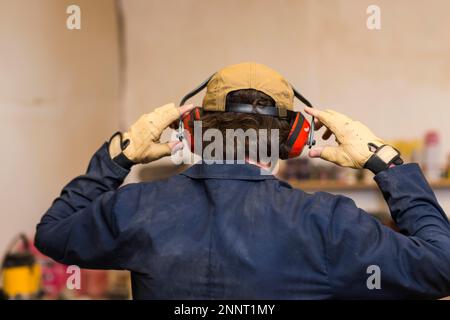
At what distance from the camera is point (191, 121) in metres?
1.09

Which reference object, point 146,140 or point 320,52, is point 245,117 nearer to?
point 146,140

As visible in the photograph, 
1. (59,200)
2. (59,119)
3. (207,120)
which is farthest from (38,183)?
(207,120)

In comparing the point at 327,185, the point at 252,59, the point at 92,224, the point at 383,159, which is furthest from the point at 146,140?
the point at 252,59

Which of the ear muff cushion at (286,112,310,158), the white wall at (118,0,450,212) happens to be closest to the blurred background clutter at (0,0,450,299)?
the white wall at (118,0,450,212)

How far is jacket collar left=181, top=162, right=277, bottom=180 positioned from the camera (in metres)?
1.02

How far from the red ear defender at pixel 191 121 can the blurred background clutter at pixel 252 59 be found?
174 cm

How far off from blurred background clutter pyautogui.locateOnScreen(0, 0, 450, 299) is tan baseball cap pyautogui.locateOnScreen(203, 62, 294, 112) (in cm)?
184

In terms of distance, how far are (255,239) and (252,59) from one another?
2668 mm

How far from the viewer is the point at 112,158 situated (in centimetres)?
115

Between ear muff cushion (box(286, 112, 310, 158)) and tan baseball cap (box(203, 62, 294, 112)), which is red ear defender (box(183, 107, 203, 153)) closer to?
tan baseball cap (box(203, 62, 294, 112))

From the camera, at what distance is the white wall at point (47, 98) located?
2354mm

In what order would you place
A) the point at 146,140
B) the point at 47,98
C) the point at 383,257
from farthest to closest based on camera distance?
→ the point at 47,98
the point at 146,140
the point at 383,257

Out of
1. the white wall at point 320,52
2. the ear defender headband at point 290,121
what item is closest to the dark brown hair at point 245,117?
the ear defender headband at point 290,121

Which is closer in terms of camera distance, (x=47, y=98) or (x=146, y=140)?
(x=146, y=140)
